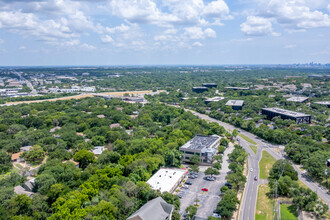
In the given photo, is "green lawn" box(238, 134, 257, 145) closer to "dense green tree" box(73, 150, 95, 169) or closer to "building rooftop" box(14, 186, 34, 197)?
"dense green tree" box(73, 150, 95, 169)

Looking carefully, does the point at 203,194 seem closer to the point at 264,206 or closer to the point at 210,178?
the point at 210,178

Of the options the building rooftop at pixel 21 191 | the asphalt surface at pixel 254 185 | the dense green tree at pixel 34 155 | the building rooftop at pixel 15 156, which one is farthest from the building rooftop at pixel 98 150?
the asphalt surface at pixel 254 185

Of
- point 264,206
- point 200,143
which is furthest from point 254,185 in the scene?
point 200,143

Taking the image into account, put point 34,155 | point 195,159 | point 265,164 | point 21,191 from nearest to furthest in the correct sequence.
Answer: point 21,191, point 195,159, point 34,155, point 265,164

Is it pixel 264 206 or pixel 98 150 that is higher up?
pixel 98 150

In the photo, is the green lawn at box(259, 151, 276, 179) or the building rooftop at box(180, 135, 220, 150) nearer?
the green lawn at box(259, 151, 276, 179)

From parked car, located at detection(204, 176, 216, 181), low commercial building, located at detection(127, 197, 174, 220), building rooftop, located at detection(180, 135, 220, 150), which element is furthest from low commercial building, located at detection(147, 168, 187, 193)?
building rooftop, located at detection(180, 135, 220, 150)
